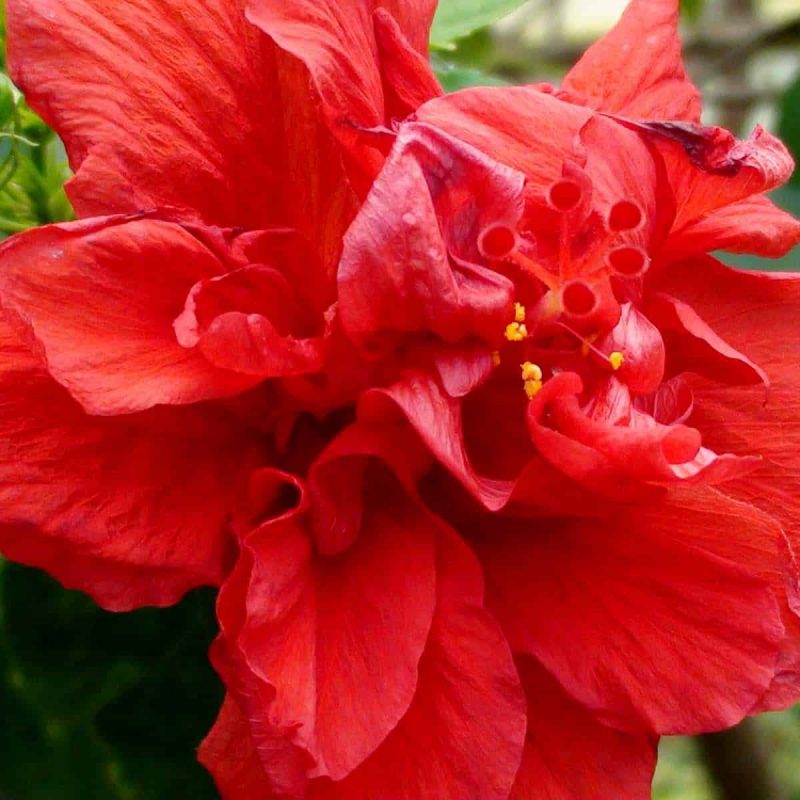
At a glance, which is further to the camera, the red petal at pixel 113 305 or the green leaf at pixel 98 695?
the green leaf at pixel 98 695

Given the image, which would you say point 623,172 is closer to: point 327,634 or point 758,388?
point 758,388

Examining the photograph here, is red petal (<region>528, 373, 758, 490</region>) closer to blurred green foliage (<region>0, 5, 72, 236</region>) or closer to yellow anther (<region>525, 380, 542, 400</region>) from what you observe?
yellow anther (<region>525, 380, 542, 400</region>)

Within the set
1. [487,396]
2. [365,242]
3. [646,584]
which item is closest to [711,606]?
[646,584]

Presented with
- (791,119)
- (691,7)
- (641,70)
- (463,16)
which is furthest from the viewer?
(691,7)

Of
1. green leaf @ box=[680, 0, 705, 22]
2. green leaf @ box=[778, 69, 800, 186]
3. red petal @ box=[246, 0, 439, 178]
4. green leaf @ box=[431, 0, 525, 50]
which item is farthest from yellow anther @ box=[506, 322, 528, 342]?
green leaf @ box=[680, 0, 705, 22]

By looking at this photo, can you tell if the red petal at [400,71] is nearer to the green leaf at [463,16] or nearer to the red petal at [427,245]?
the red petal at [427,245]

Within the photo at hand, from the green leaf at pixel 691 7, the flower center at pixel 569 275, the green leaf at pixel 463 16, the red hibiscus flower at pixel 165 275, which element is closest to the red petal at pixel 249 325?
the red hibiscus flower at pixel 165 275

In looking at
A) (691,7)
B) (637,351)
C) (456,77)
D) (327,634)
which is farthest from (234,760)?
(691,7)
